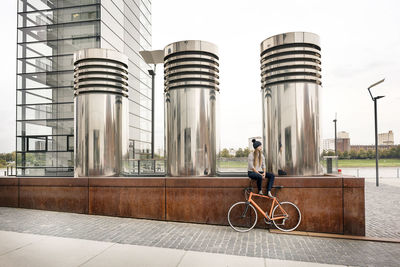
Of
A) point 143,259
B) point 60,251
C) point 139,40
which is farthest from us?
point 139,40

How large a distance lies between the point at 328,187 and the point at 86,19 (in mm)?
26261

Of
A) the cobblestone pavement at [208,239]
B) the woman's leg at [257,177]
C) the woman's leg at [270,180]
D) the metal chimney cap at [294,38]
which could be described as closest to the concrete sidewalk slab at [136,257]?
the cobblestone pavement at [208,239]

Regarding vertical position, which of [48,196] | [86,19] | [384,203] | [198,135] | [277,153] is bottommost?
[384,203]

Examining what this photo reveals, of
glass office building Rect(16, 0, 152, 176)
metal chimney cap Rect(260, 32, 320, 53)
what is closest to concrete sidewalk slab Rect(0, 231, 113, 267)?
metal chimney cap Rect(260, 32, 320, 53)

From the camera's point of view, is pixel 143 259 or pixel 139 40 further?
pixel 139 40

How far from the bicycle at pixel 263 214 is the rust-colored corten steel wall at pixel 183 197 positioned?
161mm

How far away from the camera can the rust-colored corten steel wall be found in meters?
6.35

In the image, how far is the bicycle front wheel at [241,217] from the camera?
677cm

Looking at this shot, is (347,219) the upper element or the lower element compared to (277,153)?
lower

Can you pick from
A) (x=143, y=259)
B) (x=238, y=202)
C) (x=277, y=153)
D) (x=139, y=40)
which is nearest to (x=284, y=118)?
(x=277, y=153)

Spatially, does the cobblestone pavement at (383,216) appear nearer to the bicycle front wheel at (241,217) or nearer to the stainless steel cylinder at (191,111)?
the bicycle front wheel at (241,217)

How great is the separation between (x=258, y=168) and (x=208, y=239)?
1.99 meters

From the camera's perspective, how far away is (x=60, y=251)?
507 centimetres

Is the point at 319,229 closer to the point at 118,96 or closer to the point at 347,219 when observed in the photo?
the point at 347,219
